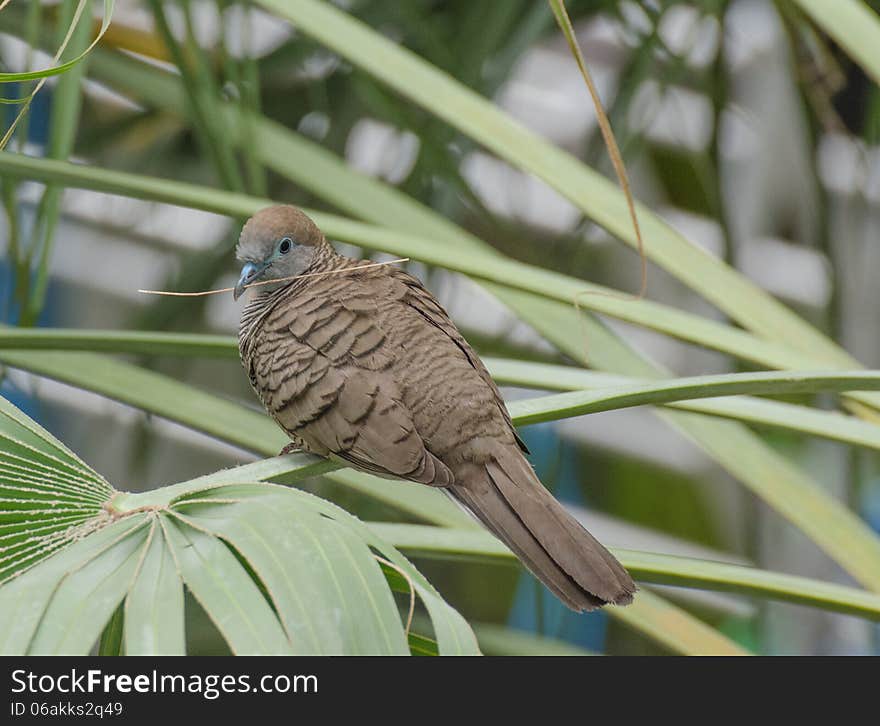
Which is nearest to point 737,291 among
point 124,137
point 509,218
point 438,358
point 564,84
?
point 438,358

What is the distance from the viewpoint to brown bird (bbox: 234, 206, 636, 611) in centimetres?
89

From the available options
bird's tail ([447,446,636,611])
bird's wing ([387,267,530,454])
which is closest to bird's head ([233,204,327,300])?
bird's wing ([387,267,530,454])

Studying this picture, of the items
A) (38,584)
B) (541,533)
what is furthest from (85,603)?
(541,533)

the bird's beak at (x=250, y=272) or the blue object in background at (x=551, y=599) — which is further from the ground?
the blue object in background at (x=551, y=599)

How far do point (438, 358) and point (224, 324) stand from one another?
1.74m

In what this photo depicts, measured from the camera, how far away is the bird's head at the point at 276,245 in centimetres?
115

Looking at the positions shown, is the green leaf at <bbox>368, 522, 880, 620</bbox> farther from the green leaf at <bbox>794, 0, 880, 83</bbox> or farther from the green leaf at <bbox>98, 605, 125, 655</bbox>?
the green leaf at <bbox>794, 0, 880, 83</bbox>

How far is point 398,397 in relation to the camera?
1020mm

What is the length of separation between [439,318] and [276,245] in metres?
0.22

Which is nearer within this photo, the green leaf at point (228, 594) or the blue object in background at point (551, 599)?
the green leaf at point (228, 594)

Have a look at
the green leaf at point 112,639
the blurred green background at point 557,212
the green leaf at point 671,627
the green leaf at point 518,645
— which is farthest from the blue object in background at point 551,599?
the green leaf at point 112,639

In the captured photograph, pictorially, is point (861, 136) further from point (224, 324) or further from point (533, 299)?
point (224, 324)

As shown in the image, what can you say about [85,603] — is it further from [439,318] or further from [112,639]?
[439,318]

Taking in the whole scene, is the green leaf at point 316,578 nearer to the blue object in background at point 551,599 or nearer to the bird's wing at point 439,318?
the bird's wing at point 439,318
